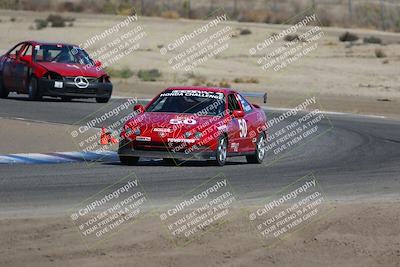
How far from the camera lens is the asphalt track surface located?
13250mm

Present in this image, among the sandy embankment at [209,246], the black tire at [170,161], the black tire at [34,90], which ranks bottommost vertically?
the black tire at [34,90]

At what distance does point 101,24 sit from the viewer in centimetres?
5816

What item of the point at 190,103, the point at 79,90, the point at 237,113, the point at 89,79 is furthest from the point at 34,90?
the point at 237,113

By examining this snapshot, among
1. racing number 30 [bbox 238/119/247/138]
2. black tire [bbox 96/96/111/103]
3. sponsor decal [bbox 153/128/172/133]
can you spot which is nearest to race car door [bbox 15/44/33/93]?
black tire [bbox 96/96/111/103]

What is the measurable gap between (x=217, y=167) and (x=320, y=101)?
56.8 feet

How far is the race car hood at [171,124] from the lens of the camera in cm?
1702

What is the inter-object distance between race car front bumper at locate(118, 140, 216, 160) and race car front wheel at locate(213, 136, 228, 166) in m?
0.23

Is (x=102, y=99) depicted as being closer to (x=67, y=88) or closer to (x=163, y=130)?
(x=67, y=88)

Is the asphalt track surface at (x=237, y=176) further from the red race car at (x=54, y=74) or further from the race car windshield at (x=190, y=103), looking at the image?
the red race car at (x=54, y=74)

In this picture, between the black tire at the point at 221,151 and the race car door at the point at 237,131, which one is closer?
the black tire at the point at 221,151

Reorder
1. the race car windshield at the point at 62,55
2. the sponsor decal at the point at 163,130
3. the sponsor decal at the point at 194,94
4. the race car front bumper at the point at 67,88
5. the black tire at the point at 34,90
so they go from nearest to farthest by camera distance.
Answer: the sponsor decal at the point at 163,130, the sponsor decal at the point at 194,94, the race car front bumper at the point at 67,88, the black tire at the point at 34,90, the race car windshield at the point at 62,55

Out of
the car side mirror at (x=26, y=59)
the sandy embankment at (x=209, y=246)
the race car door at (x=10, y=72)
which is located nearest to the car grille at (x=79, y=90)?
the car side mirror at (x=26, y=59)

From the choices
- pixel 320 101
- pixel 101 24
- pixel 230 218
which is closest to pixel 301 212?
pixel 230 218

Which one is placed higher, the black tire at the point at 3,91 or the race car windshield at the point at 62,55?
the race car windshield at the point at 62,55
